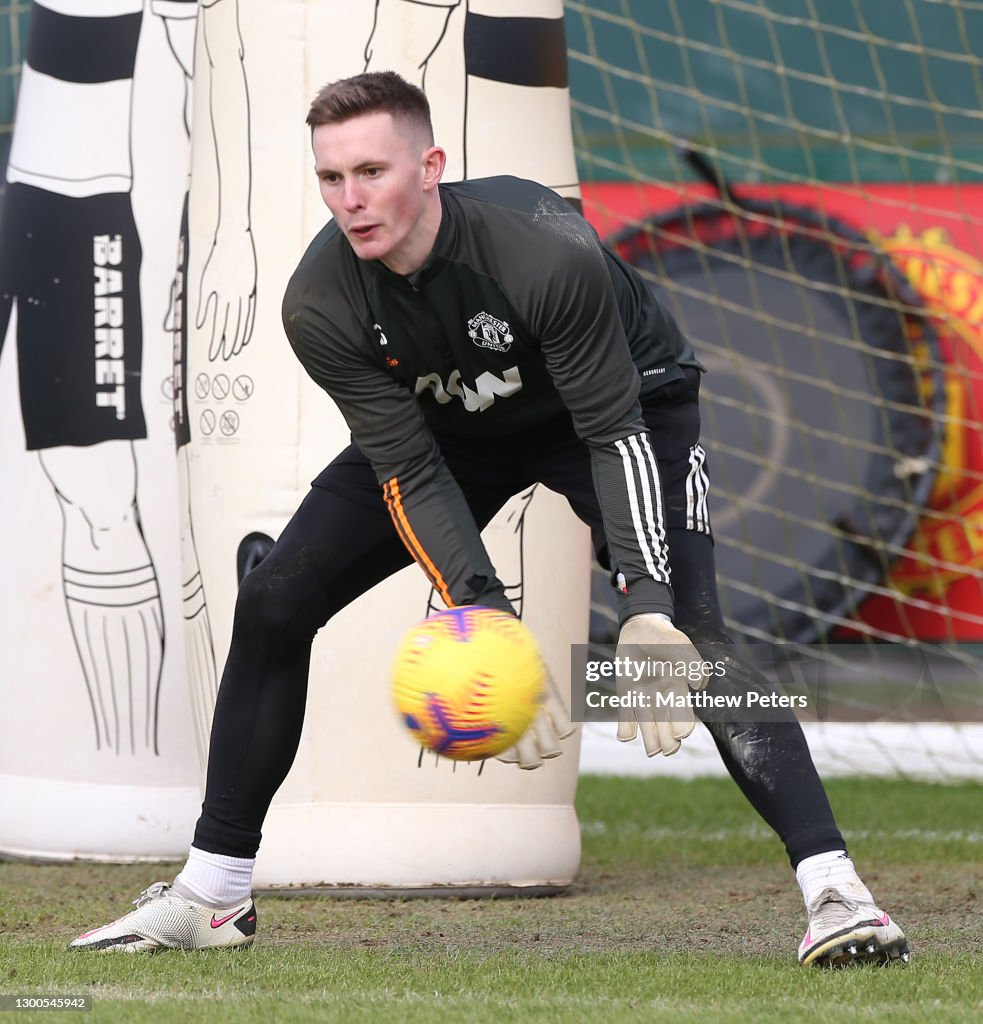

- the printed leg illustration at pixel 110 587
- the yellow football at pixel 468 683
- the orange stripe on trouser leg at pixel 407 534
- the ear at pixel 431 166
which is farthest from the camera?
Answer: the printed leg illustration at pixel 110 587

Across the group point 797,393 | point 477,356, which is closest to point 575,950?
point 477,356

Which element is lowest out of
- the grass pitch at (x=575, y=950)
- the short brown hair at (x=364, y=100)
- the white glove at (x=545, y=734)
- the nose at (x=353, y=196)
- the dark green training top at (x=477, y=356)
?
the grass pitch at (x=575, y=950)

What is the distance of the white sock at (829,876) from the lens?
273cm

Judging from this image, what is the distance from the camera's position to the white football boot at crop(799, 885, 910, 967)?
2699 millimetres

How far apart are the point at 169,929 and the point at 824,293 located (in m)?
5.98

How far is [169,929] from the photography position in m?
2.97

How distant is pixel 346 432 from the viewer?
3.93m

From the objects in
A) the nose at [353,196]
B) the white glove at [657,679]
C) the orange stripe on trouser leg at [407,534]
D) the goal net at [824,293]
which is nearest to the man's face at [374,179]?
the nose at [353,196]

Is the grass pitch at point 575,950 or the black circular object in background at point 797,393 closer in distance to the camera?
the grass pitch at point 575,950

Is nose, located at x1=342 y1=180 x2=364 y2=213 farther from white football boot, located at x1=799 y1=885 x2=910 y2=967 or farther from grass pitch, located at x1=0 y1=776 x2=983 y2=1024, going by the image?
white football boot, located at x1=799 y1=885 x2=910 y2=967

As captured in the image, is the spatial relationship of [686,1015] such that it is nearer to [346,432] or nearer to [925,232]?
[346,432]

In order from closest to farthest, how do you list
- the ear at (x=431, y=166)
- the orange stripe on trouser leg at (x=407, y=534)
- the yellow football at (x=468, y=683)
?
the yellow football at (x=468, y=683)
the ear at (x=431, y=166)
the orange stripe on trouser leg at (x=407, y=534)

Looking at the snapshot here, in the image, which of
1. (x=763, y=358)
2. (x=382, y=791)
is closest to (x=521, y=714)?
(x=382, y=791)

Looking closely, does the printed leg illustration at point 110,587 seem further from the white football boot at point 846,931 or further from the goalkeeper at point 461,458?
the white football boot at point 846,931
